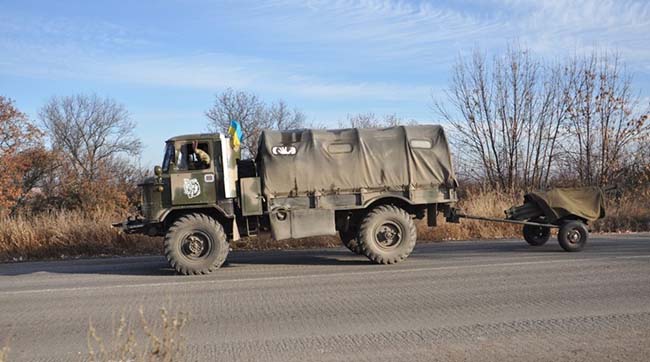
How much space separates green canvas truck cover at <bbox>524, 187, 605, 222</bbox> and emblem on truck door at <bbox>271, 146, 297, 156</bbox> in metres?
5.31

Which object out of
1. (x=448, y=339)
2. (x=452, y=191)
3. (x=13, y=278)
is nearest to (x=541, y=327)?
(x=448, y=339)

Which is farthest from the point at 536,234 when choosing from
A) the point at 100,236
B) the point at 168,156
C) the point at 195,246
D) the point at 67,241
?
the point at 67,241

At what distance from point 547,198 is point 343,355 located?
8.03 meters

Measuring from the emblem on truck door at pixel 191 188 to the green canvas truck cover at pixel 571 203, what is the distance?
7049 mm

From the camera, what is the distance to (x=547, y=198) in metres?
11.8

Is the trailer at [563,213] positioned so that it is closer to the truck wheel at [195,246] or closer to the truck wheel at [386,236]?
the truck wheel at [386,236]

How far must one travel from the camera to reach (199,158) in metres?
10.6

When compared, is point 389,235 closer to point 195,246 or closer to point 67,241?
point 195,246

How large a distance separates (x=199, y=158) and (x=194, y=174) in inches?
12.7

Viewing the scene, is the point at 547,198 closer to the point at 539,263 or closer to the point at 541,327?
the point at 539,263

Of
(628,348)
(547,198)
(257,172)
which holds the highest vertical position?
(257,172)

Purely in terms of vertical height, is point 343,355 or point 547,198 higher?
point 547,198

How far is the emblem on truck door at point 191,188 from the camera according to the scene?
10.6 m

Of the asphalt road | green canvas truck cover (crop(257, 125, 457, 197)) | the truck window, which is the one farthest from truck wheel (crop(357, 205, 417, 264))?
the truck window
